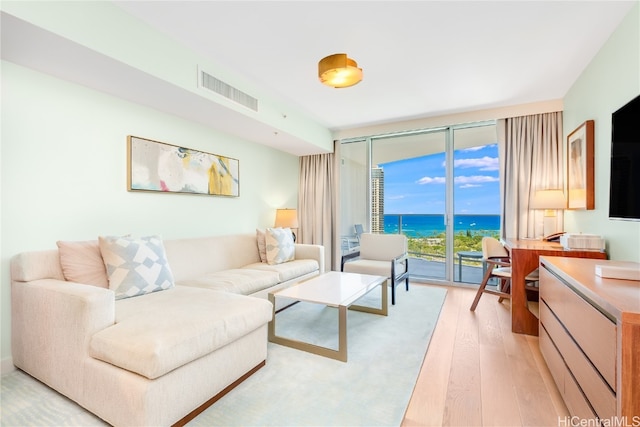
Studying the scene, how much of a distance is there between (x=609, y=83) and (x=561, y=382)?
89.6 inches

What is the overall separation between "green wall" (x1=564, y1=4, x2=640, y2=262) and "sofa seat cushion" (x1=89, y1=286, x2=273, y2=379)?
2.63m

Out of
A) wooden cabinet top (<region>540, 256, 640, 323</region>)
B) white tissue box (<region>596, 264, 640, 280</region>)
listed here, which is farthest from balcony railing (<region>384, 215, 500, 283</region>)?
white tissue box (<region>596, 264, 640, 280</region>)

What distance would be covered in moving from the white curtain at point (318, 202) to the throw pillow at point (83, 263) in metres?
3.43

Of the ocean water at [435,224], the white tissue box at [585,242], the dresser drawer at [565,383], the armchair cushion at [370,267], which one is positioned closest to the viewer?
the dresser drawer at [565,383]

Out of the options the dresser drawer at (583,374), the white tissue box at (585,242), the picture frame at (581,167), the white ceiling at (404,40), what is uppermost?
the white ceiling at (404,40)

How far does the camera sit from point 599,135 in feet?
8.31

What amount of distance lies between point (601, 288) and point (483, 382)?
3.28 ft

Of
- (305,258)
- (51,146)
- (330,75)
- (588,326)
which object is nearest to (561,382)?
(588,326)

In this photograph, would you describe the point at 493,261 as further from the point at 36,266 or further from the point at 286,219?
the point at 36,266

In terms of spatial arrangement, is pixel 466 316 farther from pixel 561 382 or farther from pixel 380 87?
pixel 380 87

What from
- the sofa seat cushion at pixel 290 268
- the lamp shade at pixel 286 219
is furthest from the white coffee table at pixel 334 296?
the lamp shade at pixel 286 219

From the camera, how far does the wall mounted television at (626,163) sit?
170 centimetres

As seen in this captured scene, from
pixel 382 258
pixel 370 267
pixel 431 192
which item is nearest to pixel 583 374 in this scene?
pixel 370 267

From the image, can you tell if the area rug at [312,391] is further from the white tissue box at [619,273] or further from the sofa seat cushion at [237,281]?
the white tissue box at [619,273]
